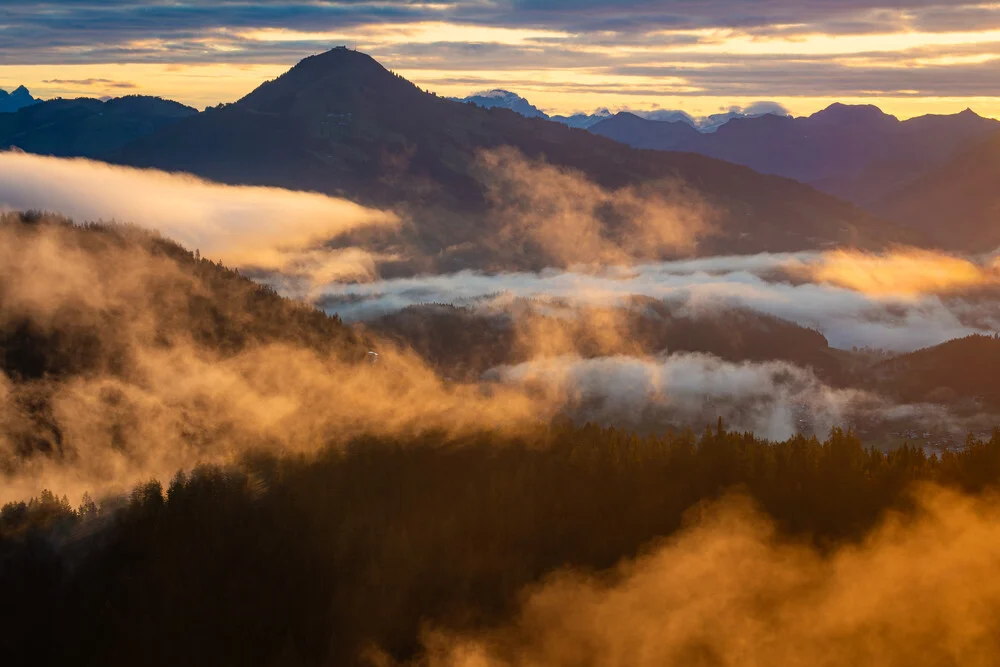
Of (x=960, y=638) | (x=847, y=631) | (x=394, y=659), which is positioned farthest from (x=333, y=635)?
(x=960, y=638)

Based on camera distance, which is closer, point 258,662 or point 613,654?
point 258,662

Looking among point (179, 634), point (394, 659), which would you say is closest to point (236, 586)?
point (179, 634)

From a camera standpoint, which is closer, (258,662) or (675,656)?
(258,662)

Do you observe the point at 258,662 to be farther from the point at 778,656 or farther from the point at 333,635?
the point at 778,656

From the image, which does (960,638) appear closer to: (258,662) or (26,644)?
(258,662)

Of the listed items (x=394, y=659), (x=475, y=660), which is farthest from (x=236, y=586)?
(x=475, y=660)

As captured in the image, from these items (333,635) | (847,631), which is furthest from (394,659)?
(847,631)

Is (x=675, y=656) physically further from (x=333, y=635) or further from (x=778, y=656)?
(x=333, y=635)
